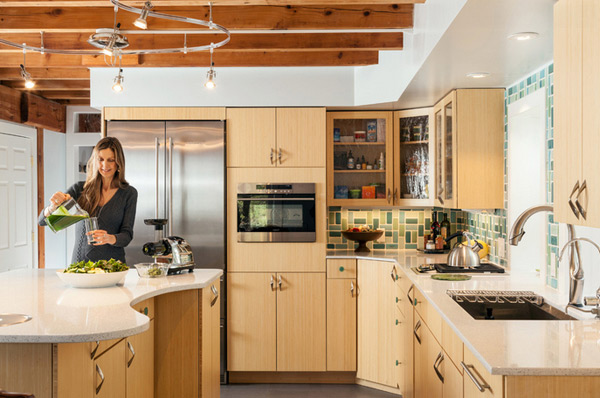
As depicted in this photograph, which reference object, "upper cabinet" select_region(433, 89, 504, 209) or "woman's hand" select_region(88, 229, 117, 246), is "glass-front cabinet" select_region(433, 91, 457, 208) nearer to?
"upper cabinet" select_region(433, 89, 504, 209)

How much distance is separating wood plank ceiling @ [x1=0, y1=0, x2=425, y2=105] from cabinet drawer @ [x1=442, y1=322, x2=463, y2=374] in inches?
62.3

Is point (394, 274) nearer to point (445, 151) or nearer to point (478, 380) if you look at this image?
point (445, 151)

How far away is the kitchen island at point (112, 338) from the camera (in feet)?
6.76

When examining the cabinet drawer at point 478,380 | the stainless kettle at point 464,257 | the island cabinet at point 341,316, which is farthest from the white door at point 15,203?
the cabinet drawer at point 478,380

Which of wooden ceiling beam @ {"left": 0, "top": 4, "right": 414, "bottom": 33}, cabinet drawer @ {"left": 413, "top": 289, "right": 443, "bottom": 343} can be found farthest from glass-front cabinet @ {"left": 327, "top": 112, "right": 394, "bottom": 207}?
wooden ceiling beam @ {"left": 0, "top": 4, "right": 414, "bottom": 33}

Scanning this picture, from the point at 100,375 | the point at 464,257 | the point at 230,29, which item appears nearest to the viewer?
the point at 100,375

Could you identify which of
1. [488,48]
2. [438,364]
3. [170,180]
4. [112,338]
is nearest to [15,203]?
[170,180]

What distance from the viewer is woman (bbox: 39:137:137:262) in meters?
3.48

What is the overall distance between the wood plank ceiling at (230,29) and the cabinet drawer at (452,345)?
5.20 ft

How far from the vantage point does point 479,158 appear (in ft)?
13.2

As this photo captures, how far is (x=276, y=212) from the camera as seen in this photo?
4.84 m

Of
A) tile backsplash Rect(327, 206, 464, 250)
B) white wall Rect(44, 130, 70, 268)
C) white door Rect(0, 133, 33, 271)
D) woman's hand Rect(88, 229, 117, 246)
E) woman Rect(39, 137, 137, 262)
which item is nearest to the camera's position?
woman's hand Rect(88, 229, 117, 246)

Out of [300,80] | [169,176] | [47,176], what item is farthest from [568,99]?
[47,176]

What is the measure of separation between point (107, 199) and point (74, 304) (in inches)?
45.2
